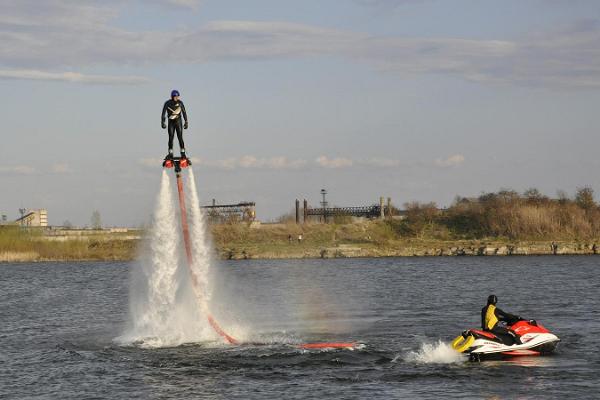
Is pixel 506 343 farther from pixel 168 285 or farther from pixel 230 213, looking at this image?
pixel 230 213

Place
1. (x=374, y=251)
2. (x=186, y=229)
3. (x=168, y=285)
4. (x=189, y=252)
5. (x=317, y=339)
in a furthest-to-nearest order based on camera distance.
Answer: (x=374, y=251) → (x=317, y=339) → (x=168, y=285) → (x=189, y=252) → (x=186, y=229)

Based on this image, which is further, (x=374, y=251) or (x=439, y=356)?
(x=374, y=251)

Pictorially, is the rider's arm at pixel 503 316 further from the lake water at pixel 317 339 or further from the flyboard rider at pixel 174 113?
the flyboard rider at pixel 174 113

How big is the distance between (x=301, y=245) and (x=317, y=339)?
293ft

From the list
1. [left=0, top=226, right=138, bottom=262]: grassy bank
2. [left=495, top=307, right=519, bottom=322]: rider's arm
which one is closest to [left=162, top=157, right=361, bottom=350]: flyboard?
[left=495, top=307, right=519, bottom=322]: rider's arm

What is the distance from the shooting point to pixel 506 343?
35.4 m

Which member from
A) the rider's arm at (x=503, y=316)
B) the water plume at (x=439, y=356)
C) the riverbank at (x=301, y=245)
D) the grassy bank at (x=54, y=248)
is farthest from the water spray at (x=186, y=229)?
the grassy bank at (x=54, y=248)

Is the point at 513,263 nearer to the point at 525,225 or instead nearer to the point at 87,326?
the point at 525,225

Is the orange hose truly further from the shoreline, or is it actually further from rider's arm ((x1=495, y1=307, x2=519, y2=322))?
the shoreline

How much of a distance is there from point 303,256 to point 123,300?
54.6 meters

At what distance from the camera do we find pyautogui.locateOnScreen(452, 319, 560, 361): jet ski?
35.0m

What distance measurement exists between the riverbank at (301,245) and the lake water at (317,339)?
37580 millimetres

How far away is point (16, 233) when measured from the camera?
12975 cm

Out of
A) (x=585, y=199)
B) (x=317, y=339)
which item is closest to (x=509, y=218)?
(x=585, y=199)
